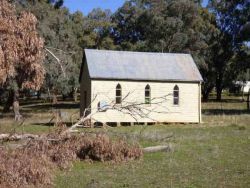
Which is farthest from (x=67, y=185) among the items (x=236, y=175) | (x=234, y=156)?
(x=234, y=156)

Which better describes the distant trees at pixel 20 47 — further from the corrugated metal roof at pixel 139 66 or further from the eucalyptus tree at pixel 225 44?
the eucalyptus tree at pixel 225 44

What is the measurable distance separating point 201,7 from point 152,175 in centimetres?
5997

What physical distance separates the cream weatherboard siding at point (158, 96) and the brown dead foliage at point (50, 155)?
62.3 ft

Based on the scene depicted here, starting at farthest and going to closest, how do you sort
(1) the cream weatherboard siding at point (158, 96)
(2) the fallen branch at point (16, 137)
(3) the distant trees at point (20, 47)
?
(1) the cream weatherboard siding at point (158, 96) < (2) the fallen branch at point (16, 137) < (3) the distant trees at point (20, 47)

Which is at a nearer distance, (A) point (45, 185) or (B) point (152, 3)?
(A) point (45, 185)

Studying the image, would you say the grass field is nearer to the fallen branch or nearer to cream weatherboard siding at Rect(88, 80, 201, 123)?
the fallen branch

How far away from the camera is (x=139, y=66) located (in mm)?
35156

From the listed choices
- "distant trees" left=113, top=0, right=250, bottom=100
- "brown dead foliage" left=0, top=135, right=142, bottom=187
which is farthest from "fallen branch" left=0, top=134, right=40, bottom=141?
"distant trees" left=113, top=0, right=250, bottom=100

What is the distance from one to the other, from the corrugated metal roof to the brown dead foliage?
19.2 metres

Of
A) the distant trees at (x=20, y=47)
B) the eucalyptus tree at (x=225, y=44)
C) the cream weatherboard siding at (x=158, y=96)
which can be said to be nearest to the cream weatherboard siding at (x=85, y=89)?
the cream weatherboard siding at (x=158, y=96)

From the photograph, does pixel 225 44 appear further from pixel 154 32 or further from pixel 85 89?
pixel 85 89

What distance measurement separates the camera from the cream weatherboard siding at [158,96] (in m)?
33.5

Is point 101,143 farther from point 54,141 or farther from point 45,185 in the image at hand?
point 45,185

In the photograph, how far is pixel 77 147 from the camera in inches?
524
